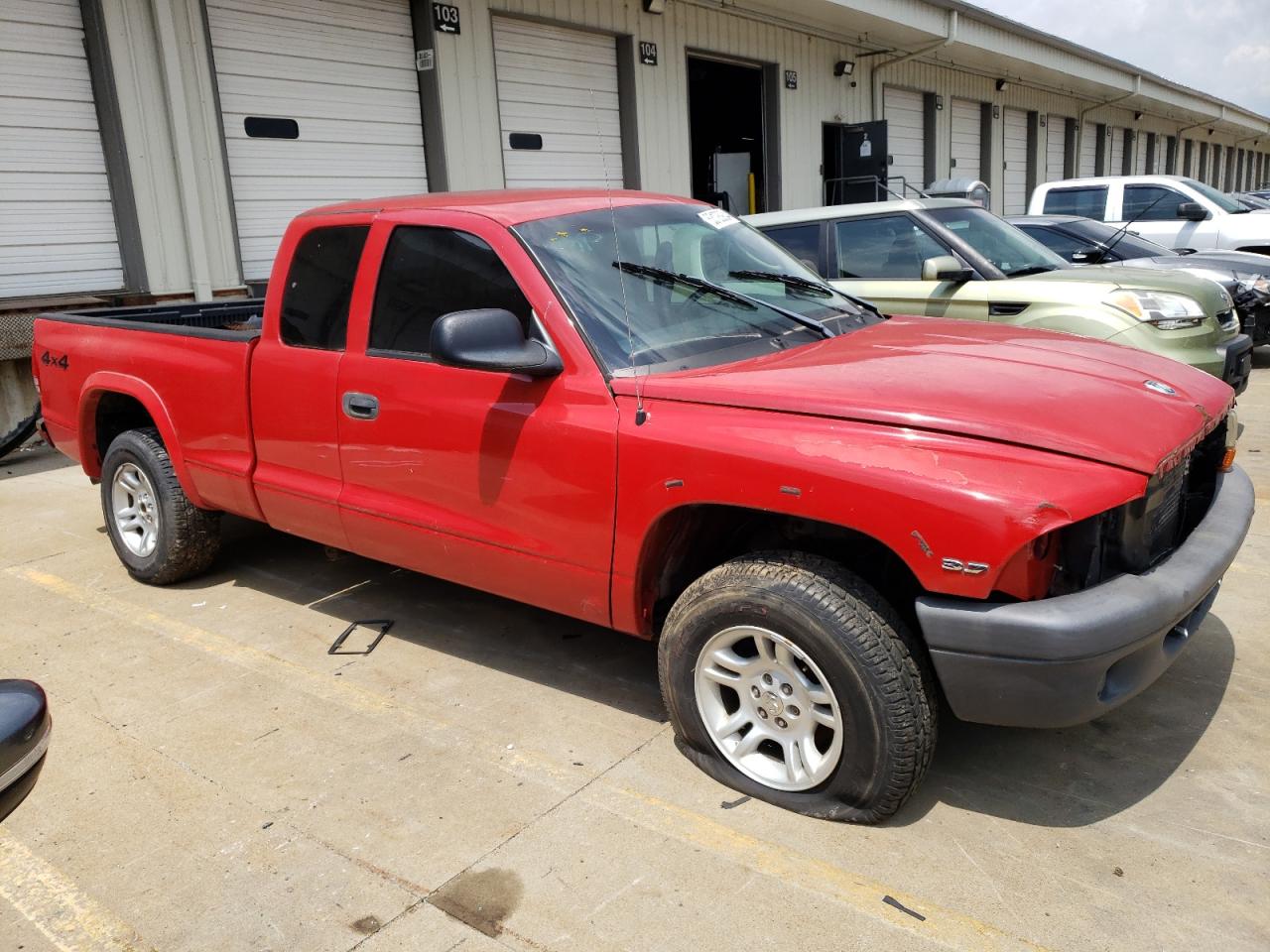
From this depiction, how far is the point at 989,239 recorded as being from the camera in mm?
7234

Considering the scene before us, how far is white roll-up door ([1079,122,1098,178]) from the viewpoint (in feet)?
89.6

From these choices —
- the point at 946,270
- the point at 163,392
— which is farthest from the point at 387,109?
the point at 163,392

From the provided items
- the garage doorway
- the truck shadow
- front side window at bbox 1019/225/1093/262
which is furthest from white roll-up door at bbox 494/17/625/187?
the truck shadow

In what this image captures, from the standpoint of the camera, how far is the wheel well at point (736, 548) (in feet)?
9.89

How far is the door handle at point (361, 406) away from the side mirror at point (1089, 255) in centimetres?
764

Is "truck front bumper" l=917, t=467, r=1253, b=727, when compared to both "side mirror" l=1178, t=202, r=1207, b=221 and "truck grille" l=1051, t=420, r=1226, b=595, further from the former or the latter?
"side mirror" l=1178, t=202, r=1207, b=221

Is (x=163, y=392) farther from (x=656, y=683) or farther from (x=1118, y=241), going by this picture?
(x=1118, y=241)

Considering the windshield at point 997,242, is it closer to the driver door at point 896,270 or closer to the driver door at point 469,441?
the driver door at point 896,270

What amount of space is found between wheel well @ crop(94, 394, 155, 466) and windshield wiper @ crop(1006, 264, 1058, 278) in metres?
5.60

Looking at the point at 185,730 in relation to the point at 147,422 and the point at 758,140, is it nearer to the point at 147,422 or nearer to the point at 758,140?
the point at 147,422

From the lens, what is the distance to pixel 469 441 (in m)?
3.48

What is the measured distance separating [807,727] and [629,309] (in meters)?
1.49

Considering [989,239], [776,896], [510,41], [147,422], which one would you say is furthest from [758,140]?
[776,896]

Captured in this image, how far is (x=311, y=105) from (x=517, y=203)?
7.34 metres
